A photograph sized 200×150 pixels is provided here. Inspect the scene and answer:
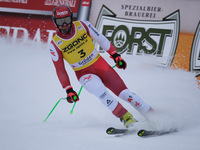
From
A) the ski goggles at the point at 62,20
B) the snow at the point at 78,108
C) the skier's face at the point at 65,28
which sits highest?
the ski goggles at the point at 62,20

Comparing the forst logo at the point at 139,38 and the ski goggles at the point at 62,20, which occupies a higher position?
the ski goggles at the point at 62,20

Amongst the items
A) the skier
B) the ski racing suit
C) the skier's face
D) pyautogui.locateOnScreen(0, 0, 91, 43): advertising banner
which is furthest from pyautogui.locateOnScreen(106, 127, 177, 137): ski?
pyautogui.locateOnScreen(0, 0, 91, 43): advertising banner

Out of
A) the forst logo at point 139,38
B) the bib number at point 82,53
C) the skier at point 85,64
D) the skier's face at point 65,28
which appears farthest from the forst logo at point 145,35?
the skier's face at point 65,28

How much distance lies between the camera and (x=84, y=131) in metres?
3.95

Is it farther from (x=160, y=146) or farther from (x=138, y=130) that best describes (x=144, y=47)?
(x=160, y=146)

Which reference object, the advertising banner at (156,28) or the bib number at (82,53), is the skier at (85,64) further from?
the advertising banner at (156,28)

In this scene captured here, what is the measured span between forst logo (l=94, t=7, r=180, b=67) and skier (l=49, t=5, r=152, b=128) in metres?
2.62

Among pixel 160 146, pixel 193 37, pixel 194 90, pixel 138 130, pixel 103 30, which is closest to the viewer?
pixel 160 146

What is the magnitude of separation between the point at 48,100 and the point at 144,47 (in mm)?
2273

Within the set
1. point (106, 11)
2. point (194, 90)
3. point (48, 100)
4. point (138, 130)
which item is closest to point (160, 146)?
point (138, 130)

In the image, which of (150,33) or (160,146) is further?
(150,33)

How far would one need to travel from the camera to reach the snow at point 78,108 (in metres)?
3.24

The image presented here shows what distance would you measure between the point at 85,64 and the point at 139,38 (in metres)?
→ 2.90

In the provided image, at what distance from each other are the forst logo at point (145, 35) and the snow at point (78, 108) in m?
0.22
